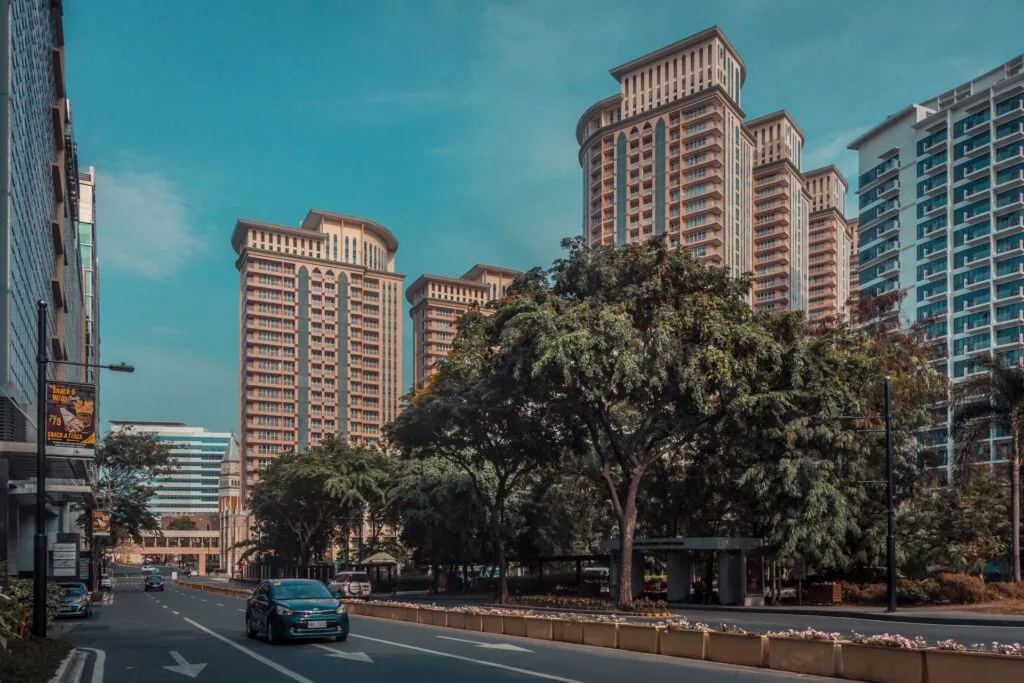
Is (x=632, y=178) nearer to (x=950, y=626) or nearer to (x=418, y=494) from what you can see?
(x=418, y=494)

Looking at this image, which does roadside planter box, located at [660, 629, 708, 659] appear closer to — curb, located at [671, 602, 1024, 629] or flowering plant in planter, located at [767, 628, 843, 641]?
flowering plant in planter, located at [767, 628, 843, 641]

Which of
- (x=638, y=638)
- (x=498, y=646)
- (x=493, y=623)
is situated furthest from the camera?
(x=493, y=623)

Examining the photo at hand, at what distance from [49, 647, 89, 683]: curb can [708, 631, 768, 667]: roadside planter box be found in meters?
10.6

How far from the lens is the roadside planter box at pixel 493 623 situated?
2464 cm

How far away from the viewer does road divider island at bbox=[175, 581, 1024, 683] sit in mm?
12953

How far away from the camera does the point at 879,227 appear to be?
393 ft

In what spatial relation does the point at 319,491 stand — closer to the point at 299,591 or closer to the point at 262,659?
the point at 299,591

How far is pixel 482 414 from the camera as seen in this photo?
42.8m

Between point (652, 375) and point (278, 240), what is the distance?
12935 cm

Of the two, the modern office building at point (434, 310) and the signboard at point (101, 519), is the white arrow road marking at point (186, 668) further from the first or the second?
the modern office building at point (434, 310)

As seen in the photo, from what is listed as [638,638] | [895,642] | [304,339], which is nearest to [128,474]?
[638,638]

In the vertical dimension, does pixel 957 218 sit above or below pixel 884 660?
above

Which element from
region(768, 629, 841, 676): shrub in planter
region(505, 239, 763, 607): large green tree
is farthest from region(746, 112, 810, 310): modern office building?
region(768, 629, 841, 676): shrub in planter

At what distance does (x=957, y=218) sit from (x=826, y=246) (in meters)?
53.3
